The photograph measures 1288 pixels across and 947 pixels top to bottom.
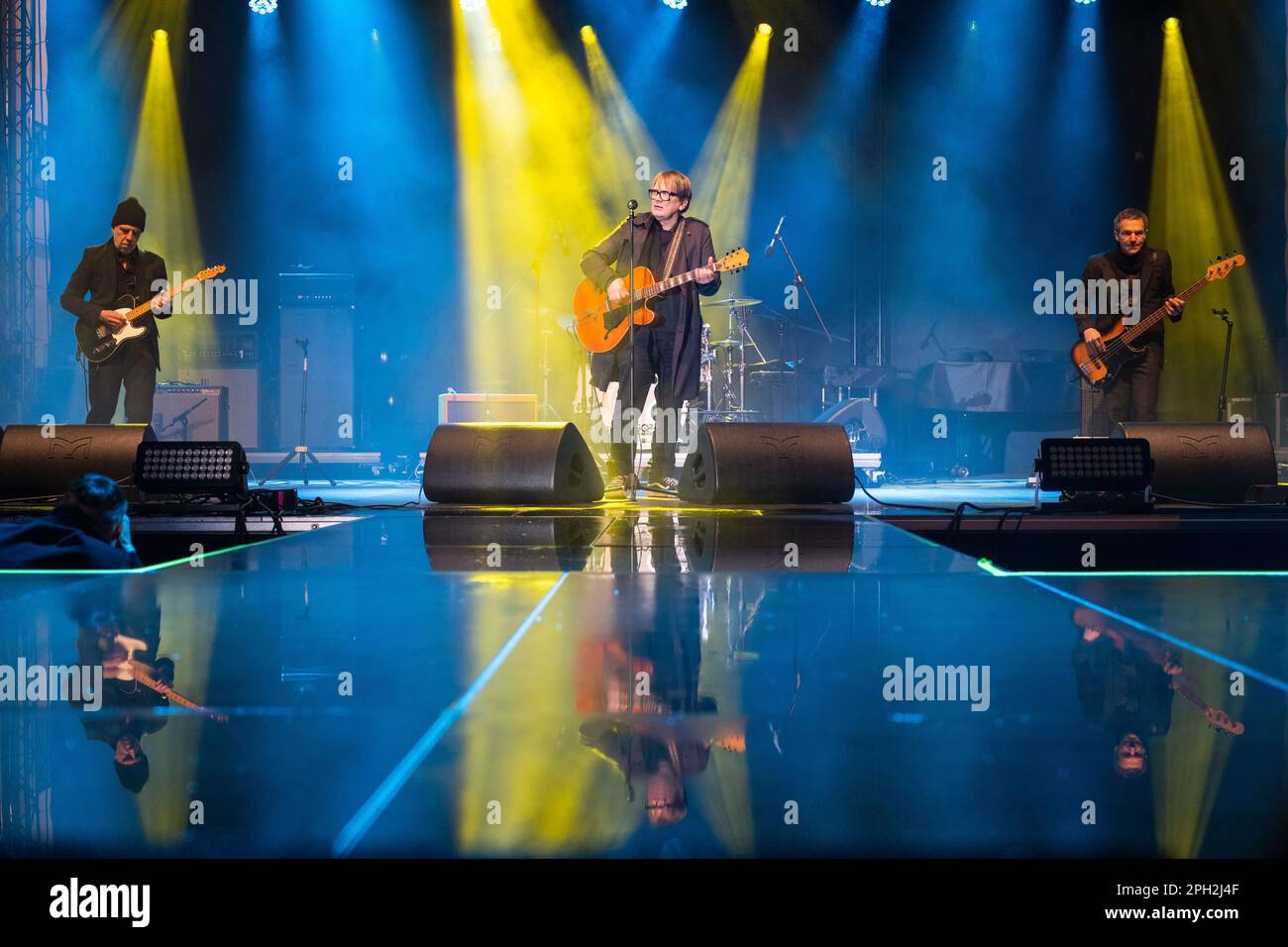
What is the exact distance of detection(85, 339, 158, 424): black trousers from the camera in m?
5.66

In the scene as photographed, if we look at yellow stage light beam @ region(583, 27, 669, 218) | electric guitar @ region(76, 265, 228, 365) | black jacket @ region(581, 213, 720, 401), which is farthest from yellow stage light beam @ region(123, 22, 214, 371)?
black jacket @ region(581, 213, 720, 401)

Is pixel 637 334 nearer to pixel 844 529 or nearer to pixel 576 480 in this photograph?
pixel 576 480

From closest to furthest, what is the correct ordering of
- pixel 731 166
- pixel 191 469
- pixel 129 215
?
pixel 191 469 < pixel 129 215 < pixel 731 166

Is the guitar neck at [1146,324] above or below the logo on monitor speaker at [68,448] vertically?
above

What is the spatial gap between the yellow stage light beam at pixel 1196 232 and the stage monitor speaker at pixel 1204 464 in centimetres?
478

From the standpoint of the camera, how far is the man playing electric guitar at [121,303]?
223 inches

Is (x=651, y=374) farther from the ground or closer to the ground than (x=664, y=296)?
closer to the ground

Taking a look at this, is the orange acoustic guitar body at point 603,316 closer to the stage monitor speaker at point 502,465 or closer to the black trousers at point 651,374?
the black trousers at point 651,374

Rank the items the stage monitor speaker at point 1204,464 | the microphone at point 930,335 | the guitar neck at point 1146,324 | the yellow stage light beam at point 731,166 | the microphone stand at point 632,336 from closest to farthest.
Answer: the stage monitor speaker at point 1204,464
the microphone stand at point 632,336
the guitar neck at point 1146,324
the yellow stage light beam at point 731,166
the microphone at point 930,335

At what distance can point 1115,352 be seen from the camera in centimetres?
562

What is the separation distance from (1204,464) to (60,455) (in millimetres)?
5393

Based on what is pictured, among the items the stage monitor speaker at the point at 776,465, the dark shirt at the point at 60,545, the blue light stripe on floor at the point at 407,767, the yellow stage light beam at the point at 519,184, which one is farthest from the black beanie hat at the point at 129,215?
the blue light stripe on floor at the point at 407,767

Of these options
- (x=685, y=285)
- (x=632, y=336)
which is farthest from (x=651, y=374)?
(x=685, y=285)

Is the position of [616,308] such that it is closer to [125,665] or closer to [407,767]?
[125,665]
